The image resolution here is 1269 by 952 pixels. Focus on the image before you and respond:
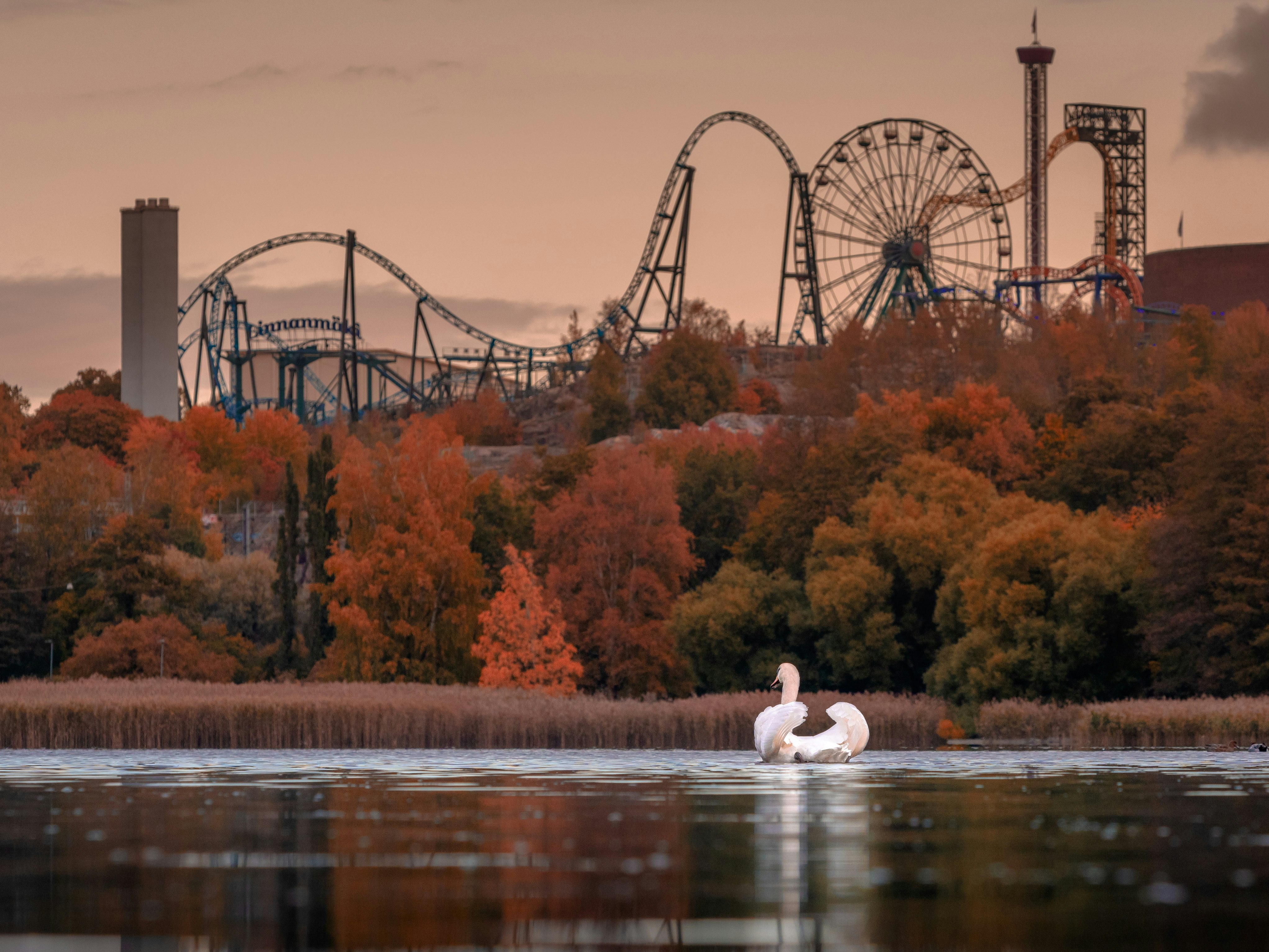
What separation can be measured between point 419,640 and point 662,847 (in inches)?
2031

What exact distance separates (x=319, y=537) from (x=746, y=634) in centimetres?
1778

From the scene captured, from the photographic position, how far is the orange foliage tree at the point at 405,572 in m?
65.2

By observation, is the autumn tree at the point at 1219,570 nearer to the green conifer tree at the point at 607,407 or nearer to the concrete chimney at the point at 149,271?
the green conifer tree at the point at 607,407

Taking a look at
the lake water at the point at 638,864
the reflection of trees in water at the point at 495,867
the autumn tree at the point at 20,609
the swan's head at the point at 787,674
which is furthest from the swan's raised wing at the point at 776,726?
the autumn tree at the point at 20,609

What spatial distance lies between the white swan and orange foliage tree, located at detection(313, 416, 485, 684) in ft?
120

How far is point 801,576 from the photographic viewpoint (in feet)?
221

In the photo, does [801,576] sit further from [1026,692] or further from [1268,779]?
[1268,779]

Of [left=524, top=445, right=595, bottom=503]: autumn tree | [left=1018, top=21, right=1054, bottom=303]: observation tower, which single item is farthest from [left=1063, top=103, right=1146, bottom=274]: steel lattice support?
[left=524, top=445, right=595, bottom=503]: autumn tree

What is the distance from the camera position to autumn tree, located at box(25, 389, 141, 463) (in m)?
114

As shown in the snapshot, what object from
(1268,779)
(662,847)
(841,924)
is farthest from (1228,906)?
(1268,779)

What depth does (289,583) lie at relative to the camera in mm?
68625

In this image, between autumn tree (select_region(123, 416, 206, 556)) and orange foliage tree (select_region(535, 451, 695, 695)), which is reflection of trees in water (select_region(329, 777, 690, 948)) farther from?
autumn tree (select_region(123, 416, 206, 556))

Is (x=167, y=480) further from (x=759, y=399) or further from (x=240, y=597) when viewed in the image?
(x=759, y=399)

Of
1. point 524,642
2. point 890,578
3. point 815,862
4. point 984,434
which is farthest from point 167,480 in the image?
point 815,862
